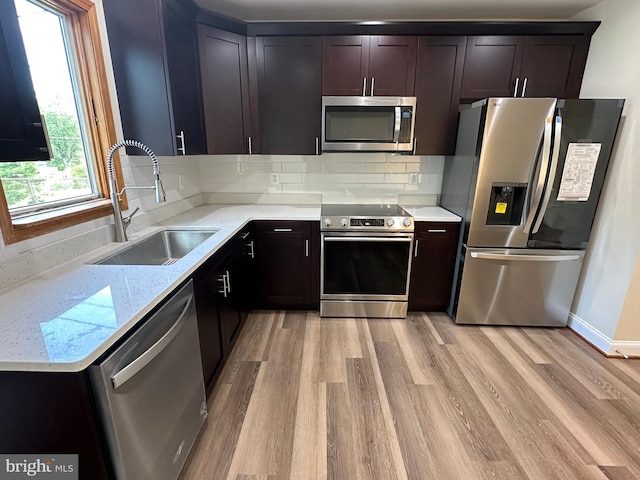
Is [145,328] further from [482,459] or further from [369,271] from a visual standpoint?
[369,271]

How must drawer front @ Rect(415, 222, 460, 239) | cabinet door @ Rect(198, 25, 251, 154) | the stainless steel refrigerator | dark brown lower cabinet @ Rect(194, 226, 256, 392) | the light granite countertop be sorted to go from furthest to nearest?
drawer front @ Rect(415, 222, 460, 239) < cabinet door @ Rect(198, 25, 251, 154) < the stainless steel refrigerator < dark brown lower cabinet @ Rect(194, 226, 256, 392) < the light granite countertop

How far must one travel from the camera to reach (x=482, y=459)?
1.48 metres

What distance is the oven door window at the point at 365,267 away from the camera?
2.56 metres

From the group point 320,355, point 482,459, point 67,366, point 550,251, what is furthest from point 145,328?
point 550,251

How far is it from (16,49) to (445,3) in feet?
8.68

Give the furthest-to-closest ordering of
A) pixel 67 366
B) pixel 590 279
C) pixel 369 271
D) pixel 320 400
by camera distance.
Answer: pixel 369 271
pixel 590 279
pixel 320 400
pixel 67 366

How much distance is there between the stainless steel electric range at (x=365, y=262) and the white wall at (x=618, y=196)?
1.40m

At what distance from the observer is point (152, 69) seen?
6.14ft

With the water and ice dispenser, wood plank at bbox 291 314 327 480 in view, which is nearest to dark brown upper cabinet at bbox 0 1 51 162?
wood plank at bbox 291 314 327 480

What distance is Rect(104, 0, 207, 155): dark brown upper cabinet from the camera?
181cm

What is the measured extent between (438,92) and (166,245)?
2.45m

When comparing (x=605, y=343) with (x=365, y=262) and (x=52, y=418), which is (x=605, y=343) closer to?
(x=365, y=262)

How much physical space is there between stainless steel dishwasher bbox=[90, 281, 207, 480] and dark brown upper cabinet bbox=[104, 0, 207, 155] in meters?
1.15

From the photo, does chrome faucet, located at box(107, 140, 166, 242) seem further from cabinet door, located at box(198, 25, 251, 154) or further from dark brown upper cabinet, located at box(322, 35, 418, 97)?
dark brown upper cabinet, located at box(322, 35, 418, 97)
